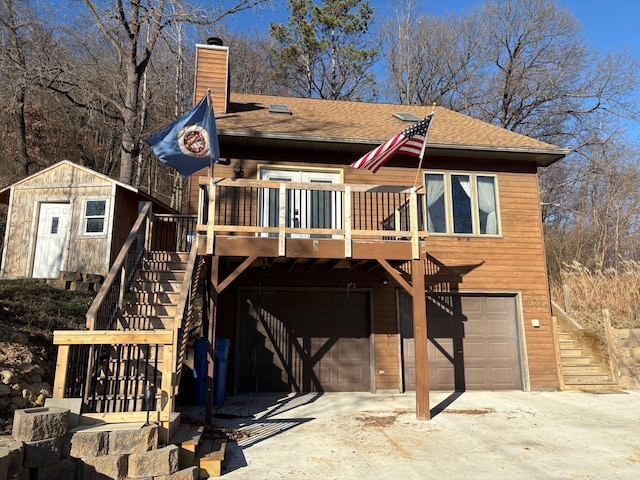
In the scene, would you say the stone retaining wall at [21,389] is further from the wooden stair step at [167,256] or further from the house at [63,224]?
the house at [63,224]

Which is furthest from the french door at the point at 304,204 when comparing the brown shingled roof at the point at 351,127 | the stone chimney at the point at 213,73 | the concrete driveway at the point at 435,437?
the concrete driveway at the point at 435,437

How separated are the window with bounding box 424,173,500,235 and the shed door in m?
9.36

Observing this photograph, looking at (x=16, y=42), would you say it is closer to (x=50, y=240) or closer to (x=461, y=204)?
(x=50, y=240)

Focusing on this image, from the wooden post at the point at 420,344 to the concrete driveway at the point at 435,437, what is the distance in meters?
0.25

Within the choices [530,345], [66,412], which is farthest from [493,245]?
[66,412]

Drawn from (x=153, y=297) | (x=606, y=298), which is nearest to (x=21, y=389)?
(x=153, y=297)

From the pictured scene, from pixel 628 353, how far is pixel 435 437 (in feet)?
20.1

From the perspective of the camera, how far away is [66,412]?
408cm

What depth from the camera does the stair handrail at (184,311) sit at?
544 centimetres

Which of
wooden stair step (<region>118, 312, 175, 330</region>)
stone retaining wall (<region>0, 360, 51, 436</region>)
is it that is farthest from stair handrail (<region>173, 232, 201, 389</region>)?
stone retaining wall (<region>0, 360, 51, 436</region>)

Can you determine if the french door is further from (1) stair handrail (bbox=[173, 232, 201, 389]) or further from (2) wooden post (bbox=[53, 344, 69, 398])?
(2) wooden post (bbox=[53, 344, 69, 398])

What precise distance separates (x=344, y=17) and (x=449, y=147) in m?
15.1

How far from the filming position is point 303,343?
9.32 metres

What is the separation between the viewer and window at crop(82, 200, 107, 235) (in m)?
11.9
